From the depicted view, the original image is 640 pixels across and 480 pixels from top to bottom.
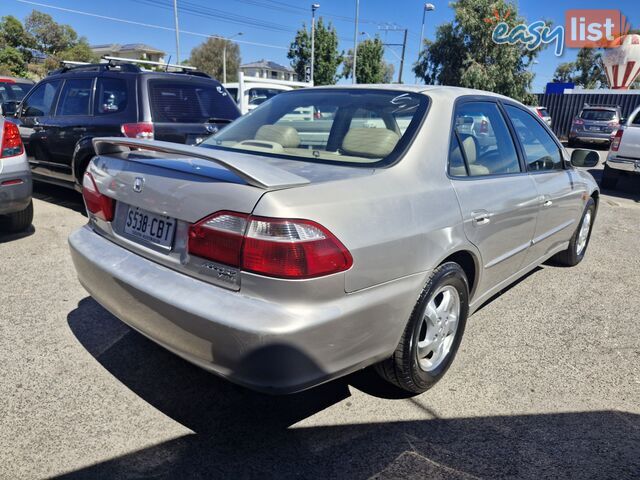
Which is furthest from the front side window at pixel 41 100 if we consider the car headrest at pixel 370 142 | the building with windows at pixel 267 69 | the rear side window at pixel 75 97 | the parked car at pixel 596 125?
the building with windows at pixel 267 69

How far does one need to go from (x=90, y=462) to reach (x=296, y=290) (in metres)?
1.18

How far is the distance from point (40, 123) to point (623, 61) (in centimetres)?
3164

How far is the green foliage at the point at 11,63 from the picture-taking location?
3534 centimetres

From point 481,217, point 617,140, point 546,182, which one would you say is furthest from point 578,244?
point 617,140

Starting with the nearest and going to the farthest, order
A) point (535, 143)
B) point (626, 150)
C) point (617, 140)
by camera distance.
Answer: point (535, 143), point (626, 150), point (617, 140)

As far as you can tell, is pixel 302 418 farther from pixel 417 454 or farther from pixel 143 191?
pixel 143 191

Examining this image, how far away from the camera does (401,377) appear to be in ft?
7.98

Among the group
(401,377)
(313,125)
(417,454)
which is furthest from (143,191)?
(417,454)

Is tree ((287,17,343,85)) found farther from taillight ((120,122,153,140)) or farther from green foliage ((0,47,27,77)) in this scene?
taillight ((120,122,153,140))

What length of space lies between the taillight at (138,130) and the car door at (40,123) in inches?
61.1

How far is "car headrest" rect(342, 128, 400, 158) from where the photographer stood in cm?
249

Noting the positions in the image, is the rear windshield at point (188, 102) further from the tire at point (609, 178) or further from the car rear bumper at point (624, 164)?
the tire at point (609, 178)

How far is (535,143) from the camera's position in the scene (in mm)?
3703

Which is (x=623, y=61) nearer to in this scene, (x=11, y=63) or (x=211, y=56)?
(x=11, y=63)
